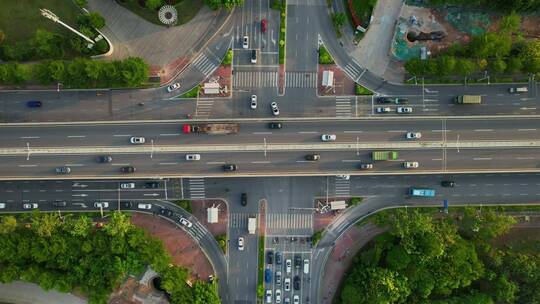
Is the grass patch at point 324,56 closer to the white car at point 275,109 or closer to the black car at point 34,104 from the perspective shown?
the white car at point 275,109

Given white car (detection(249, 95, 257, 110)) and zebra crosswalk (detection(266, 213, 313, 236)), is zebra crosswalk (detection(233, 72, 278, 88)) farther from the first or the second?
zebra crosswalk (detection(266, 213, 313, 236))

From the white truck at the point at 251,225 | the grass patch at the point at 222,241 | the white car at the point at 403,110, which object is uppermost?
the white car at the point at 403,110

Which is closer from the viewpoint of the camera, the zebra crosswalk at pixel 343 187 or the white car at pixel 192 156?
the white car at pixel 192 156

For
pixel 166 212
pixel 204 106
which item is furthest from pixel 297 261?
pixel 204 106

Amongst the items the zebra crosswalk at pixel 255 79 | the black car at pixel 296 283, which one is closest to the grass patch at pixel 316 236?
the black car at pixel 296 283

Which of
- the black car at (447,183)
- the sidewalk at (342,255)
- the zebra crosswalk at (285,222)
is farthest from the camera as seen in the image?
the sidewalk at (342,255)

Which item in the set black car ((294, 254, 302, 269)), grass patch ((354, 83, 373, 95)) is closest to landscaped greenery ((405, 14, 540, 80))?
grass patch ((354, 83, 373, 95))

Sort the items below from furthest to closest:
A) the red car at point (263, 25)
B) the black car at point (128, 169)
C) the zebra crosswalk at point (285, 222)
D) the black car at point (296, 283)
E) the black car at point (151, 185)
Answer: the black car at point (296, 283) → the zebra crosswalk at point (285, 222) → the black car at point (151, 185) → the red car at point (263, 25) → the black car at point (128, 169)

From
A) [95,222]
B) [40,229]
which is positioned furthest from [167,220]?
[40,229]

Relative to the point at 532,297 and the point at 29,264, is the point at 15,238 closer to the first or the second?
the point at 29,264
